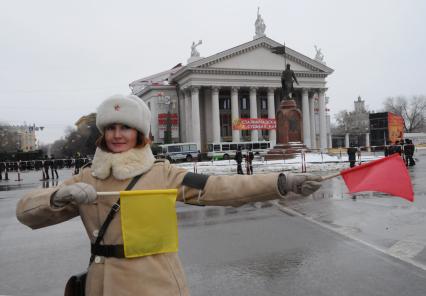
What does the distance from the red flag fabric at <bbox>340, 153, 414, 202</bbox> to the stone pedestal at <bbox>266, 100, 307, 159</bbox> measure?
33.5 meters

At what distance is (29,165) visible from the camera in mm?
61656

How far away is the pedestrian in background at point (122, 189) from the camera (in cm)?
229

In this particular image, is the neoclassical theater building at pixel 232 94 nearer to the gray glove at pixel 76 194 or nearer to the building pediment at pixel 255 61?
the building pediment at pixel 255 61

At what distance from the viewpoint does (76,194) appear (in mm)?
2170

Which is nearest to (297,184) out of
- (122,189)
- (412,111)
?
(122,189)

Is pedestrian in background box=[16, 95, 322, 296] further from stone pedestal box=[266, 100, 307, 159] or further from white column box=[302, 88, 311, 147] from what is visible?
white column box=[302, 88, 311, 147]

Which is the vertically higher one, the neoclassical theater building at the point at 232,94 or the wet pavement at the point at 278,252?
the neoclassical theater building at the point at 232,94

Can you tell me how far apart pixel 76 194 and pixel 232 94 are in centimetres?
6555

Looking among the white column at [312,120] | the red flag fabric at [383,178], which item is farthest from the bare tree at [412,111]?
the red flag fabric at [383,178]

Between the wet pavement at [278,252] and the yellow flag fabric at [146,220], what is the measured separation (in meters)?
2.69

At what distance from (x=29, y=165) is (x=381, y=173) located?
6465cm

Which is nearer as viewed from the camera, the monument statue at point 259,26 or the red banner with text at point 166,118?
the red banner with text at point 166,118

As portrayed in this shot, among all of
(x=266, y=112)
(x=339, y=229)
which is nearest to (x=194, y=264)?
(x=339, y=229)

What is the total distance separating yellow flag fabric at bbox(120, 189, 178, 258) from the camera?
2.31m
